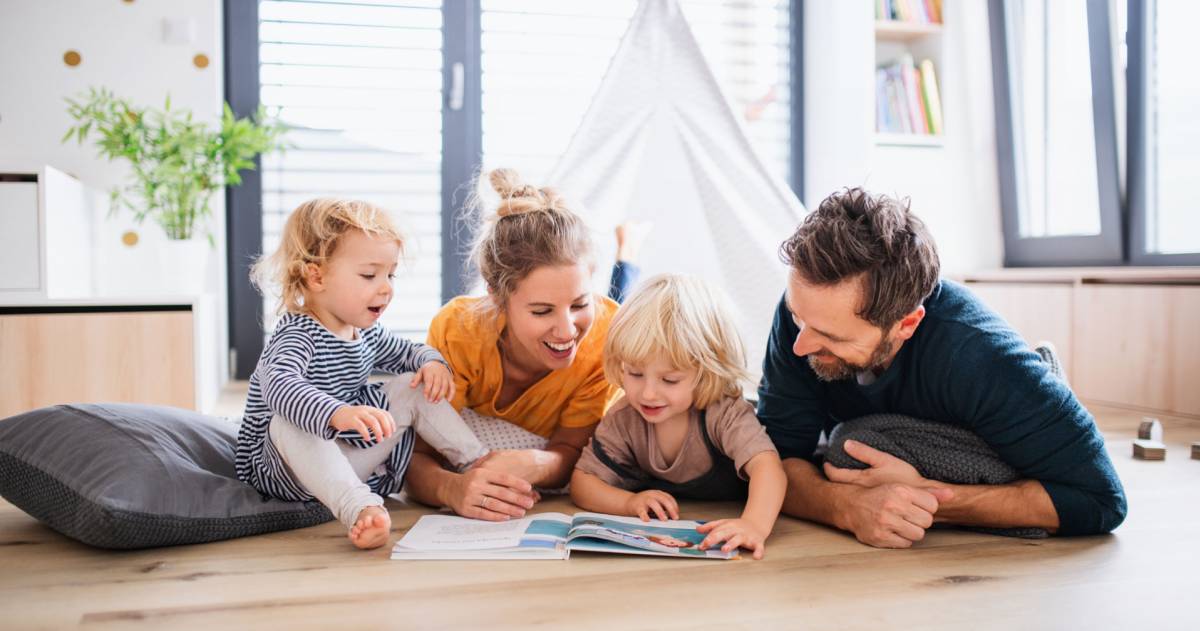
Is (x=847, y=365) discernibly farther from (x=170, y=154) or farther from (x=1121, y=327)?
(x=170, y=154)

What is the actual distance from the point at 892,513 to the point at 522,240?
27.2 inches

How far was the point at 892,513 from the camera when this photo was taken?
4.26ft

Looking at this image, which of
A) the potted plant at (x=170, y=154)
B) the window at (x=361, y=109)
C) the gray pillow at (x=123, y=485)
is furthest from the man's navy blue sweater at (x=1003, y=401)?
the window at (x=361, y=109)

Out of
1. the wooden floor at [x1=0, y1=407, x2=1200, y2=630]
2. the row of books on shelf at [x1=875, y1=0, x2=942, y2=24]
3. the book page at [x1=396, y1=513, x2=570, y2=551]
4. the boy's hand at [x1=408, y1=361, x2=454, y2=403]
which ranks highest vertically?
the row of books on shelf at [x1=875, y1=0, x2=942, y2=24]

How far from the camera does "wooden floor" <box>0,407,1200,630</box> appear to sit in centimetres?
105

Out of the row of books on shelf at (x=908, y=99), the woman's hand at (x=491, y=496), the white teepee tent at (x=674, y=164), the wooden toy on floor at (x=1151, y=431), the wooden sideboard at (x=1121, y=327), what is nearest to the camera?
the woman's hand at (x=491, y=496)

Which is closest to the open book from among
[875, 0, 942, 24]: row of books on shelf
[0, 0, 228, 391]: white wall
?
[0, 0, 228, 391]: white wall

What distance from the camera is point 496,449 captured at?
1.67m

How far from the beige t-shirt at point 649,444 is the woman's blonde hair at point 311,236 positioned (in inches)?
18.2

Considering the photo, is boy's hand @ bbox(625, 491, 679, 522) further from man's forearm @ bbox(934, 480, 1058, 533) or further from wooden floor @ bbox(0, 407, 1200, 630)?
man's forearm @ bbox(934, 480, 1058, 533)

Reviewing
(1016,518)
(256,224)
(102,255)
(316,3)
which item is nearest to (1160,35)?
(1016,518)

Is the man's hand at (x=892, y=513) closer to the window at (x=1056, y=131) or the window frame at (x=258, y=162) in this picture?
the window frame at (x=258, y=162)

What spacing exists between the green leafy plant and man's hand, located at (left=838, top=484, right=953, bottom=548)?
2.18m

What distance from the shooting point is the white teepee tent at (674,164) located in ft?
8.07
